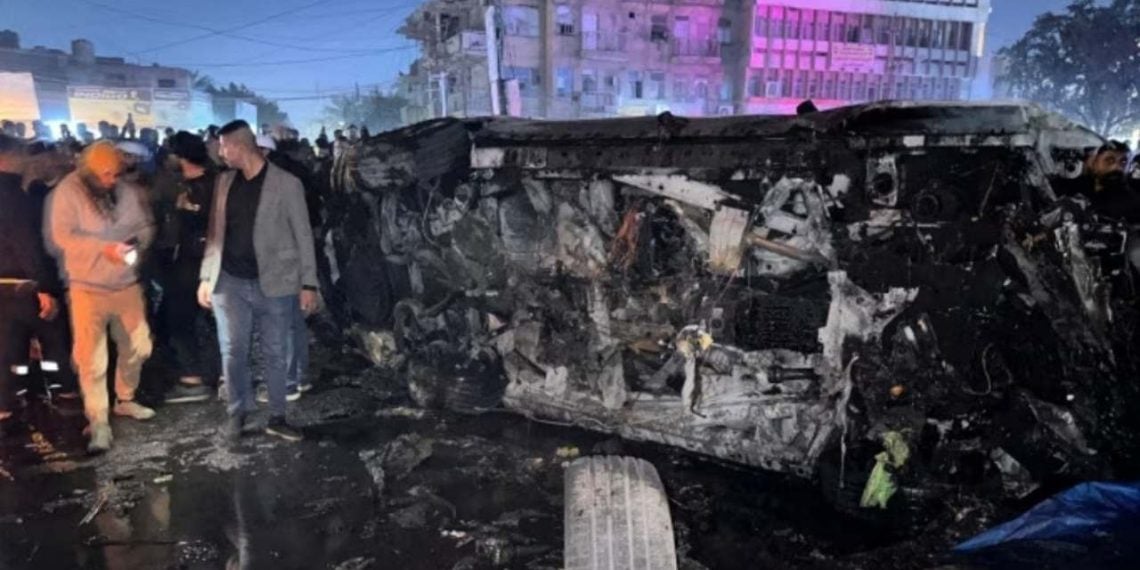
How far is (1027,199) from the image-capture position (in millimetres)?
3283

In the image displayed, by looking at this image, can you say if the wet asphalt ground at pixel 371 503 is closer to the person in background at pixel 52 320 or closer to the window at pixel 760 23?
the person in background at pixel 52 320

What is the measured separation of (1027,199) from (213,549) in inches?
175

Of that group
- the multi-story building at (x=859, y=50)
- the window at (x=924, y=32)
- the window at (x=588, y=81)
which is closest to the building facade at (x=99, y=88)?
the window at (x=588, y=81)

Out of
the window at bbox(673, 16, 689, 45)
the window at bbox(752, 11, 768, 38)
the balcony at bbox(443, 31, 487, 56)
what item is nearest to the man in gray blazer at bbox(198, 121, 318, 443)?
the balcony at bbox(443, 31, 487, 56)

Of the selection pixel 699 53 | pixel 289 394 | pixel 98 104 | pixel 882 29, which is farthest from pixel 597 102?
pixel 289 394

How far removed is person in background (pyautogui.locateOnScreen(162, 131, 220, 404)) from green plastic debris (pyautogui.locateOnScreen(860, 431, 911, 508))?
206 inches

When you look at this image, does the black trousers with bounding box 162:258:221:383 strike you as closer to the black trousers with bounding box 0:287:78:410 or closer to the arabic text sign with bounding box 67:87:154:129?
the black trousers with bounding box 0:287:78:410

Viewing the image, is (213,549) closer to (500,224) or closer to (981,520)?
(500,224)

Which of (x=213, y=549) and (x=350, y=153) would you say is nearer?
(x=213, y=549)

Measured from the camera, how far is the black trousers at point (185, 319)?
6.08 m

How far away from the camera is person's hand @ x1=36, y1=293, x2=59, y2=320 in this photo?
16.5ft

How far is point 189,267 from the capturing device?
6.08 metres

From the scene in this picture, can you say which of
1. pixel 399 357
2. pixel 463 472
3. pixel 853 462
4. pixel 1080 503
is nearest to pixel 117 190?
pixel 399 357

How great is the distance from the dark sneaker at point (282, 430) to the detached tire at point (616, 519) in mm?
2559
